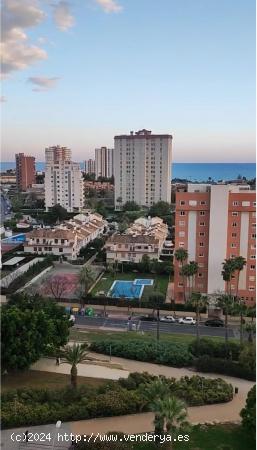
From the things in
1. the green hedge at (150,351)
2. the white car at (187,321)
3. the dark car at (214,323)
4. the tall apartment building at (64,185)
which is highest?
the tall apartment building at (64,185)

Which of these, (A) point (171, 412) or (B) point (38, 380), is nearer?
(A) point (171, 412)

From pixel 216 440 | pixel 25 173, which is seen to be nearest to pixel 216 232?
pixel 216 440

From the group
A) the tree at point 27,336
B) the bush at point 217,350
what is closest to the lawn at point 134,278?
the bush at point 217,350

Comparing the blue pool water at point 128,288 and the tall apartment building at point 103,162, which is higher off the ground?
the tall apartment building at point 103,162

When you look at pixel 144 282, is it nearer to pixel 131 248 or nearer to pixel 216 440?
pixel 131 248

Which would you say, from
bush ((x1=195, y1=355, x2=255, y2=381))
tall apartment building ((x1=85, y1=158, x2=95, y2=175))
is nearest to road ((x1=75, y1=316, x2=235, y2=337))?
bush ((x1=195, y1=355, x2=255, y2=381))

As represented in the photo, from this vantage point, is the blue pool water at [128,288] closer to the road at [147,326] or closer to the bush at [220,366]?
the road at [147,326]
